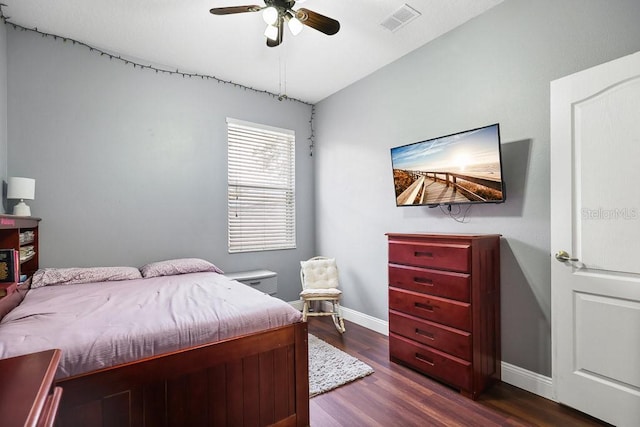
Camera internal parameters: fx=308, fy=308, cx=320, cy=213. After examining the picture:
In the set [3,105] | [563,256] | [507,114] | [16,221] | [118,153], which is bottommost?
[563,256]

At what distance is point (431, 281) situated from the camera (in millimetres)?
2396

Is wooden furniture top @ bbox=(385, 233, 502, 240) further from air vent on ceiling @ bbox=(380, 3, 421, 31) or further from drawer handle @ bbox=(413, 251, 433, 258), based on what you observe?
air vent on ceiling @ bbox=(380, 3, 421, 31)

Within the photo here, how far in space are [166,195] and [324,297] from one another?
6.74 feet

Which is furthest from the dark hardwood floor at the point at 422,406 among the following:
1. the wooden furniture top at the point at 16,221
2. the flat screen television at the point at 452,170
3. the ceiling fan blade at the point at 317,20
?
the ceiling fan blade at the point at 317,20

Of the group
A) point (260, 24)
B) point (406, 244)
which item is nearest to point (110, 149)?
point (260, 24)

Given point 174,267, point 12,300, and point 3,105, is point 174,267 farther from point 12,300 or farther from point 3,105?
point 3,105

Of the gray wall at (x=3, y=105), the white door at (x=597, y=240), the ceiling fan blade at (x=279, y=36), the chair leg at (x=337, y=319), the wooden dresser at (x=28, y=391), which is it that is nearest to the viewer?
the wooden dresser at (x=28, y=391)

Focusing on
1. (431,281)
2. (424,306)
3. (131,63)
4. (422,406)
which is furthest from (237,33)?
(422,406)

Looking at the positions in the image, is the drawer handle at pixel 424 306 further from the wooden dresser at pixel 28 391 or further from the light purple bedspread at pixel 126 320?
the wooden dresser at pixel 28 391

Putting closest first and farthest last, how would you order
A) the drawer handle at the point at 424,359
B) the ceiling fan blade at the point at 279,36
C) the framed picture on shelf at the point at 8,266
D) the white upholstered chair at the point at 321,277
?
the framed picture on shelf at the point at 8,266 → the ceiling fan blade at the point at 279,36 → the drawer handle at the point at 424,359 → the white upholstered chair at the point at 321,277

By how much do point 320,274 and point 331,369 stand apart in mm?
1345

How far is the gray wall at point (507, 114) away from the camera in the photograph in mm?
2062

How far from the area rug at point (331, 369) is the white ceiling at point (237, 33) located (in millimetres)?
2880

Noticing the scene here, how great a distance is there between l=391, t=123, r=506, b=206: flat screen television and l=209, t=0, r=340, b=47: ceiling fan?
4.07ft
